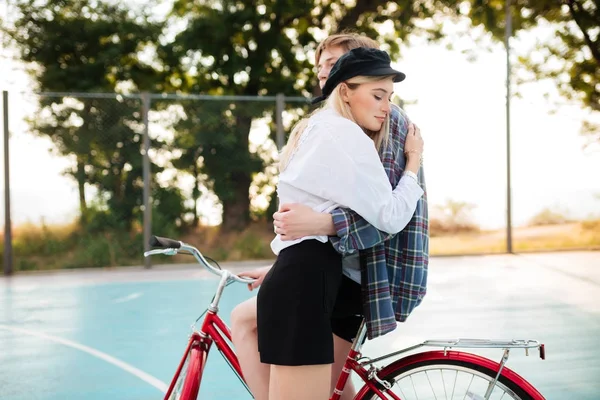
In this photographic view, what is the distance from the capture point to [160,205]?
433 inches

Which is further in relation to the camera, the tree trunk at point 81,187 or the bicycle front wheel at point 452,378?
the tree trunk at point 81,187

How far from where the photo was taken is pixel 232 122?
36.3ft

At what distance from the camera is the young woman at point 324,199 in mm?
2244

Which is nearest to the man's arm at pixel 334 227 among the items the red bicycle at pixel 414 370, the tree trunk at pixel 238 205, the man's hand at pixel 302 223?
the man's hand at pixel 302 223

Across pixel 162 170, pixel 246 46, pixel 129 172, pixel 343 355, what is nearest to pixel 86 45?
pixel 246 46

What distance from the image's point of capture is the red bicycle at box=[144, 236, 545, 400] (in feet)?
7.57

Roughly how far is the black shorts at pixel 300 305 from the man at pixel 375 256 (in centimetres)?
6

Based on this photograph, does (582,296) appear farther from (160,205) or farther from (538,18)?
(538,18)

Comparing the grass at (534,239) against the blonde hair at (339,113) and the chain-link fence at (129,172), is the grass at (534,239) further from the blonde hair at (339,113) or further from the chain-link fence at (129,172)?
the blonde hair at (339,113)

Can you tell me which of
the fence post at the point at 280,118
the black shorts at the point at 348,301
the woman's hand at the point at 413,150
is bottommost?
the black shorts at the point at 348,301

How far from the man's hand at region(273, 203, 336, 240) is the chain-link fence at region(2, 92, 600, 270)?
319 inches

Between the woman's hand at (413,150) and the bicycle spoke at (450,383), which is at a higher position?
the woman's hand at (413,150)

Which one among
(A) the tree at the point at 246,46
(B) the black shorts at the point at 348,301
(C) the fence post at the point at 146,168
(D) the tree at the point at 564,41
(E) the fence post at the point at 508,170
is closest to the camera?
(B) the black shorts at the point at 348,301

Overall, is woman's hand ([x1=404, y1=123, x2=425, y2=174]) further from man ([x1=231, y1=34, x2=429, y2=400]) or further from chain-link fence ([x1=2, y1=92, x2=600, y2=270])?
chain-link fence ([x1=2, y1=92, x2=600, y2=270])
